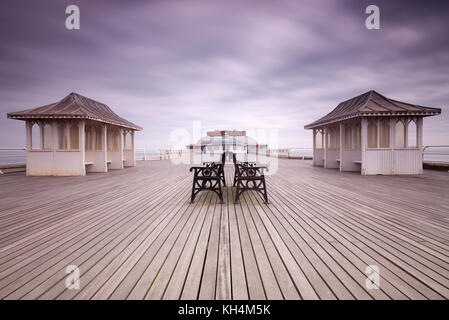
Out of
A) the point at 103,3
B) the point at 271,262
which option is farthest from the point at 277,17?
the point at 271,262

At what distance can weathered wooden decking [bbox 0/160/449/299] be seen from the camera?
4.85 ft

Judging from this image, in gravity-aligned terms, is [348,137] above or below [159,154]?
above

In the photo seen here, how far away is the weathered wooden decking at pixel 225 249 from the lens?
1479 mm

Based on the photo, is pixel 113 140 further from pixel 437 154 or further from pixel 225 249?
pixel 437 154

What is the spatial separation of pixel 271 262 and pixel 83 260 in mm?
1832

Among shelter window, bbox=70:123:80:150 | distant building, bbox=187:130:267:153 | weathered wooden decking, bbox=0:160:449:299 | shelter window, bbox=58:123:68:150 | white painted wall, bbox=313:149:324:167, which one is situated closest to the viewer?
weathered wooden decking, bbox=0:160:449:299

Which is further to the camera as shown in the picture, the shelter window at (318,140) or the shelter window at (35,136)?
the shelter window at (318,140)

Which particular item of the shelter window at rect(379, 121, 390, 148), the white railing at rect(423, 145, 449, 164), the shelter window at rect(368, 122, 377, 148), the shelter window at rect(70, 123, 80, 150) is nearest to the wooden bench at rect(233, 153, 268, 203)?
the shelter window at rect(368, 122, 377, 148)

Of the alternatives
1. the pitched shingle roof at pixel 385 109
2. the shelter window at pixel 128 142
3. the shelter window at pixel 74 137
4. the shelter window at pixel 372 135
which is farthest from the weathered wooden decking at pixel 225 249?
the shelter window at pixel 128 142

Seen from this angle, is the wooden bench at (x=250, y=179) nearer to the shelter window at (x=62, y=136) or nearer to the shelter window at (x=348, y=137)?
the shelter window at (x=348, y=137)

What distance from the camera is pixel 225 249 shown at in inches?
84.4

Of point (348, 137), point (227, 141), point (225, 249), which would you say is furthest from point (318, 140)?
point (225, 249)

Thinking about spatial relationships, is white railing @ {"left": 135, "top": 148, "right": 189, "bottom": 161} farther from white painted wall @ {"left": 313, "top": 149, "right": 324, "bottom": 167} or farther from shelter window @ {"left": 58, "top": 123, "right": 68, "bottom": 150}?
white painted wall @ {"left": 313, "top": 149, "right": 324, "bottom": 167}

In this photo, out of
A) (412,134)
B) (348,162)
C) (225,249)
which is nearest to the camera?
(225,249)
